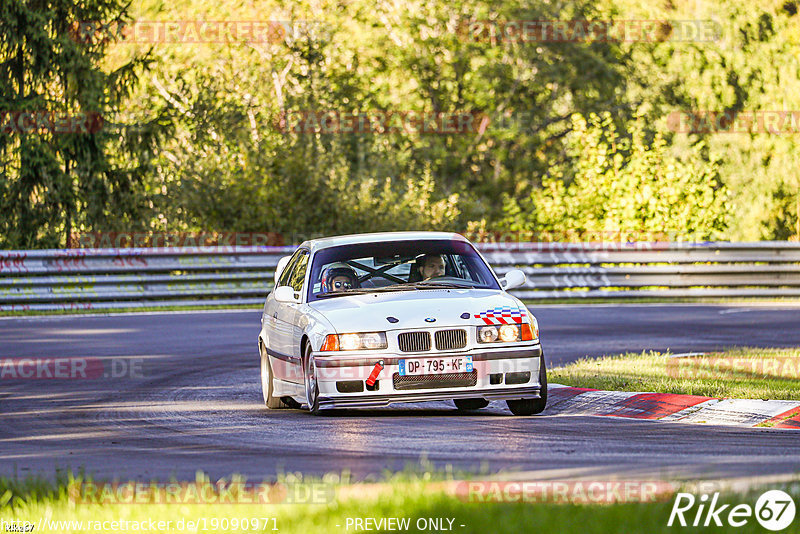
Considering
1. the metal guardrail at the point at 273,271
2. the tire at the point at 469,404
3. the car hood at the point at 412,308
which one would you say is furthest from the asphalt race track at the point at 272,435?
the metal guardrail at the point at 273,271

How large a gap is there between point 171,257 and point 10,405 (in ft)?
47.4

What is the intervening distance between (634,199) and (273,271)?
10193 mm

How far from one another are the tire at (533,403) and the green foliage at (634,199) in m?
22.0

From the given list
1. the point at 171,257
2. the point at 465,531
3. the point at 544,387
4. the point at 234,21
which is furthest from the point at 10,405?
the point at 234,21

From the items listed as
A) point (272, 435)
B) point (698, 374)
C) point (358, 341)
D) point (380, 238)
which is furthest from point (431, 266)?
point (698, 374)

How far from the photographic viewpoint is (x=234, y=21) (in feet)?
147

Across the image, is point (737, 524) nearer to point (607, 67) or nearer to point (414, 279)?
point (414, 279)

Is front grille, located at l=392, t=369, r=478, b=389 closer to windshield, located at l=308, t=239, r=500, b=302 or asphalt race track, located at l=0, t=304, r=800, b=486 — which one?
asphalt race track, located at l=0, t=304, r=800, b=486

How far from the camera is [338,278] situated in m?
12.6

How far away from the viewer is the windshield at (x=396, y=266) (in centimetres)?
1257

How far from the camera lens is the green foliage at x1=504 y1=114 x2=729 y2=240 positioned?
33719mm

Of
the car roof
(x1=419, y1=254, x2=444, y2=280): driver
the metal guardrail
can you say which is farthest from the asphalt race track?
the metal guardrail

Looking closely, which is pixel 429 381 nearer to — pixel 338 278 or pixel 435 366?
pixel 435 366

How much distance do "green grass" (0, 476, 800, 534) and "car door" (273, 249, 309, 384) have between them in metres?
4.80
